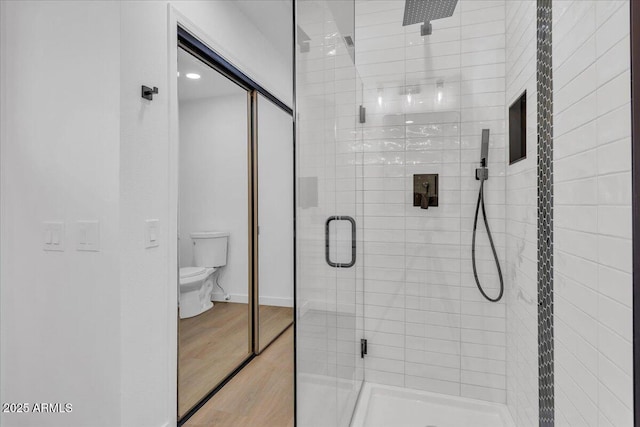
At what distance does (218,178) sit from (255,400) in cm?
143

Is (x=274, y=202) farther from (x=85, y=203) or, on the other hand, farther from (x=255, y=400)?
(x=85, y=203)

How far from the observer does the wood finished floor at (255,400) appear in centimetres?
184

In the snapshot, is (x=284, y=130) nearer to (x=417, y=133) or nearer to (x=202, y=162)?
(x=202, y=162)

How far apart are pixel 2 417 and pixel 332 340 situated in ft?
5.13

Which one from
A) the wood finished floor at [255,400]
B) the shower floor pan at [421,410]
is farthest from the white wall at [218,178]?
the shower floor pan at [421,410]

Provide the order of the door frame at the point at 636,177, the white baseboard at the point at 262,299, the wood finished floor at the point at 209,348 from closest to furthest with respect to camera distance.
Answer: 1. the door frame at the point at 636,177
2. the wood finished floor at the point at 209,348
3. the white baseboard at the point at 262,299

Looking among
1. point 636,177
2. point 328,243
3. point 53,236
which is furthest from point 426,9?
point 53,236

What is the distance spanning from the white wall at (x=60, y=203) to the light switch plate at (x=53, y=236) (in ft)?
0.07

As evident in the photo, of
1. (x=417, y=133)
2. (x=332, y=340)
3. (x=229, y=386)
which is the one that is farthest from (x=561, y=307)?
(x=229, y=386)

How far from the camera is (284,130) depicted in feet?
9.95

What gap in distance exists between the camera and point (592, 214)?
887mm

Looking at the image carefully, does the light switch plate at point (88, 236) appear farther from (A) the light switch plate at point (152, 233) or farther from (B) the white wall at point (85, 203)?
(A) the light switch plate at point (152, 233)

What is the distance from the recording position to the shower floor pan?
1830 mm

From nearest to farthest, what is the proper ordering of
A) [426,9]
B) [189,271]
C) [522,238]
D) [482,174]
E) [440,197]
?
[522,238] → [426,9] → [482,174] → [440,197] → [189,271]
